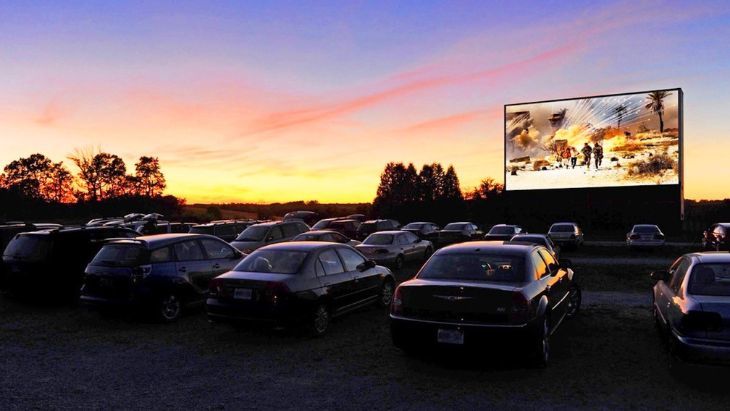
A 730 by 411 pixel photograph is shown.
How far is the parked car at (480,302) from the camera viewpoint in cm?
621

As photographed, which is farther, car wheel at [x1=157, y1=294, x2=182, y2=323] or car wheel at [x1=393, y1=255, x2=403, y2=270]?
car wheel at [x1=393, y1=255, x2=403, y2=270]

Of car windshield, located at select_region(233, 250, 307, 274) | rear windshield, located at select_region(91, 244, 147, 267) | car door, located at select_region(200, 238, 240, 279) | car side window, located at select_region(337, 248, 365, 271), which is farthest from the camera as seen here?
car door, located at select_region(200, 238, 240, 279)

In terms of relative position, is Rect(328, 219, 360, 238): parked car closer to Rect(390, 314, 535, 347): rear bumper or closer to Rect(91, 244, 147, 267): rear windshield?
Rect(91, 244, 147, 267): rear windshield

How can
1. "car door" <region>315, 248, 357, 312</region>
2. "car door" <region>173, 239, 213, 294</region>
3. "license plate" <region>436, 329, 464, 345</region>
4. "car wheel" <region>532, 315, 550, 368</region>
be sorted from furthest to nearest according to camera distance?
"car door" <region>173, 239, 213, 294</region> → "car door" <region>315, 248, 357, 312</region> → "car wheel" <region>532, 315, 550, 368</region> → "license plate" <region>436, 329, 464, 345</region>

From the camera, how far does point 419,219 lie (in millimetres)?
65750

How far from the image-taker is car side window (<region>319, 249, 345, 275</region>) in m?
9.20

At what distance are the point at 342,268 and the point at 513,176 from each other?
3866 cm

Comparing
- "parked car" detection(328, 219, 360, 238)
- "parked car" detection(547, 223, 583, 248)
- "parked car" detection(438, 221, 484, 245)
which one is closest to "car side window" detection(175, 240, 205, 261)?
"parked car" detection(328, 219, 360, 238)

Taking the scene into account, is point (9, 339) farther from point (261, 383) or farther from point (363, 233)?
point (363, 233)

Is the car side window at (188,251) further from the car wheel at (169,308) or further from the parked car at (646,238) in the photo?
the parked car at (646,238)

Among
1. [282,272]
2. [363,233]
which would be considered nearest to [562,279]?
[282,272]

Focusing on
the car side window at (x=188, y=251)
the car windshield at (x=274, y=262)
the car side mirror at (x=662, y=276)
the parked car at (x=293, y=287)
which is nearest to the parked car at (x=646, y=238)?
the car side mirror at (x=662, y=276)

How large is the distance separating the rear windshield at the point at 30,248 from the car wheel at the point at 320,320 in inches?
263

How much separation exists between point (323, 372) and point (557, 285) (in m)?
3.79
